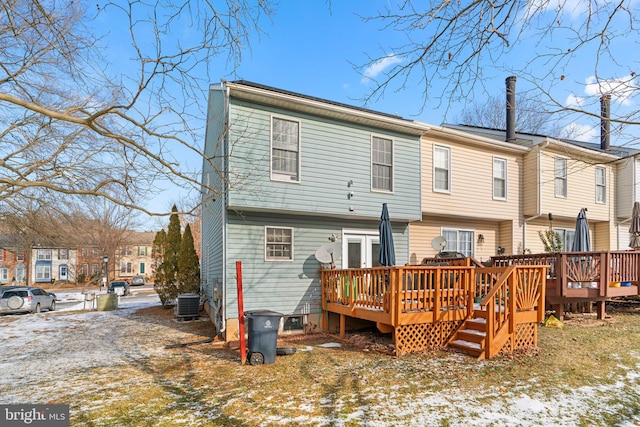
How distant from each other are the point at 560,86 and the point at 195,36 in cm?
444

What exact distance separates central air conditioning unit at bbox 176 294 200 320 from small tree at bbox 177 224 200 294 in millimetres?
2982

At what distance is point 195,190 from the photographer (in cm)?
Result: 702

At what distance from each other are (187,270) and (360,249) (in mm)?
8293

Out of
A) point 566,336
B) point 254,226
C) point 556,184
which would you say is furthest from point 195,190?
point 556,184

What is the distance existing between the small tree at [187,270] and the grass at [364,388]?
7.79 meters

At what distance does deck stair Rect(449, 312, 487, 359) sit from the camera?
21.9 ft

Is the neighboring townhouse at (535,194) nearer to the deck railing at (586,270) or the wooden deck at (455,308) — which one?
the deck railing at (586,270)

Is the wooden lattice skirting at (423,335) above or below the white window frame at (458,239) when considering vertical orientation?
below

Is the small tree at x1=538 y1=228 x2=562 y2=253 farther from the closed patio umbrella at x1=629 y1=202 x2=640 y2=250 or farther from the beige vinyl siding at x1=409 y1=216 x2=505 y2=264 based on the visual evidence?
the closed patio umbrella at x1=629 y1=202 x2=640 y2=250

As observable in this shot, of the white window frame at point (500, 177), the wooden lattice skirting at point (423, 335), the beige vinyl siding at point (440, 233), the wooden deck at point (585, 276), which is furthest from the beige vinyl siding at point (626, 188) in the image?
the wooden lattice skirting at point (423, 335)

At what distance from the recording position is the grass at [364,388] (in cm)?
418

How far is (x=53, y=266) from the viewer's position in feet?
138

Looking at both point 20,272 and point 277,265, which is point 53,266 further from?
point 277,265

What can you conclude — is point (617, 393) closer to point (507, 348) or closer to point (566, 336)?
point (507, 348)
